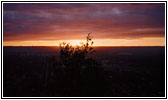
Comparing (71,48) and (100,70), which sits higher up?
(71,48)

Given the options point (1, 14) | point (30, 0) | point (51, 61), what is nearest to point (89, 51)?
point (51, 61)

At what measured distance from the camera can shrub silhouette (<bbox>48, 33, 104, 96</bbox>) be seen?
6.85 meters

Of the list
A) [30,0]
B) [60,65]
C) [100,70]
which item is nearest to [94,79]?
[100,70]

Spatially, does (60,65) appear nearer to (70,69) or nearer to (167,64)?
(70,69)

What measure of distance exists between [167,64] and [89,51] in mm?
3206

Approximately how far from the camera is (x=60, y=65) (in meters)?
7.29

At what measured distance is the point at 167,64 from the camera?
25.4 feet

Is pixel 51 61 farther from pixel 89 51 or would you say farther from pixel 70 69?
pixel 89 51

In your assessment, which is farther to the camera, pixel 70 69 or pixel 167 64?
pixel 167 64

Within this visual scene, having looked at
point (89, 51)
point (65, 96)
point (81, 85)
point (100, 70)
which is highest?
point (89, 51)

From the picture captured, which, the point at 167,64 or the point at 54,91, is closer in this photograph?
the point at 54,91

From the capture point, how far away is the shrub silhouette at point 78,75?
6848mm

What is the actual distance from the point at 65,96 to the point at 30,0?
388cm

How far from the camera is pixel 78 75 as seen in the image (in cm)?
685
